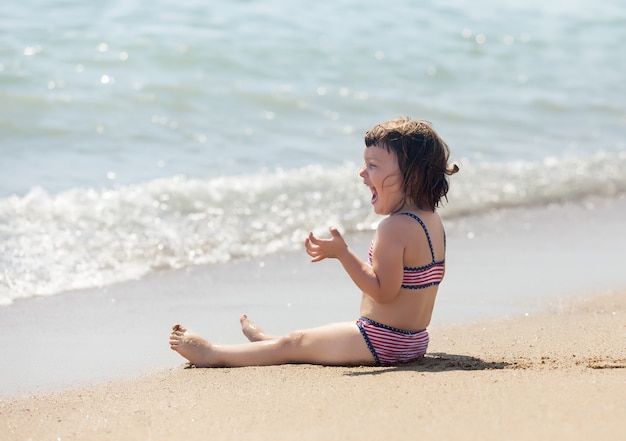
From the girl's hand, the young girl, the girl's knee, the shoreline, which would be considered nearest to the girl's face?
the young girl

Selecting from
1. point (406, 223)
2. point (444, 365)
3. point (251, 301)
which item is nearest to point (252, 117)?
point (251, 301)

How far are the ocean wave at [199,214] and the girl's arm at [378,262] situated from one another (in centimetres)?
184

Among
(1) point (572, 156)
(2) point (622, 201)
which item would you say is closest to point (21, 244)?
(2) point (622, 201)

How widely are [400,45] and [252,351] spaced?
8.17 metres

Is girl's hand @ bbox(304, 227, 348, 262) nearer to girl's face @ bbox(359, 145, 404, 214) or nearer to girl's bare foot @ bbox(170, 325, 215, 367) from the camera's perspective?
girl's face @ bbox(359, 145, 404, 214)

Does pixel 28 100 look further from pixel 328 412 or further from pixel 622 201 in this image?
pixel 328 412

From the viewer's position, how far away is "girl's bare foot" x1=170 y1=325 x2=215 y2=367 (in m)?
3.85

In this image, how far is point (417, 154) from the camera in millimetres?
3715

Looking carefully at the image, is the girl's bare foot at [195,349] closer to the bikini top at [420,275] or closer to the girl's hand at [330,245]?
the girl's hand at [330,245]

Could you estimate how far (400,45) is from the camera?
11.5m

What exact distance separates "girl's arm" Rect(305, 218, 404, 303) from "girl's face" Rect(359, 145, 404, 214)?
128 millimetres

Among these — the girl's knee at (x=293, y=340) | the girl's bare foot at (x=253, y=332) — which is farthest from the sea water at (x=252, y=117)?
the girl's knee at (x=293, y=340)

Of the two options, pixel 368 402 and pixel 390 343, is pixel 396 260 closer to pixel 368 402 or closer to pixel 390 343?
pixel 390 343

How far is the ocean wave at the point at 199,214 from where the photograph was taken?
5.25 metres
